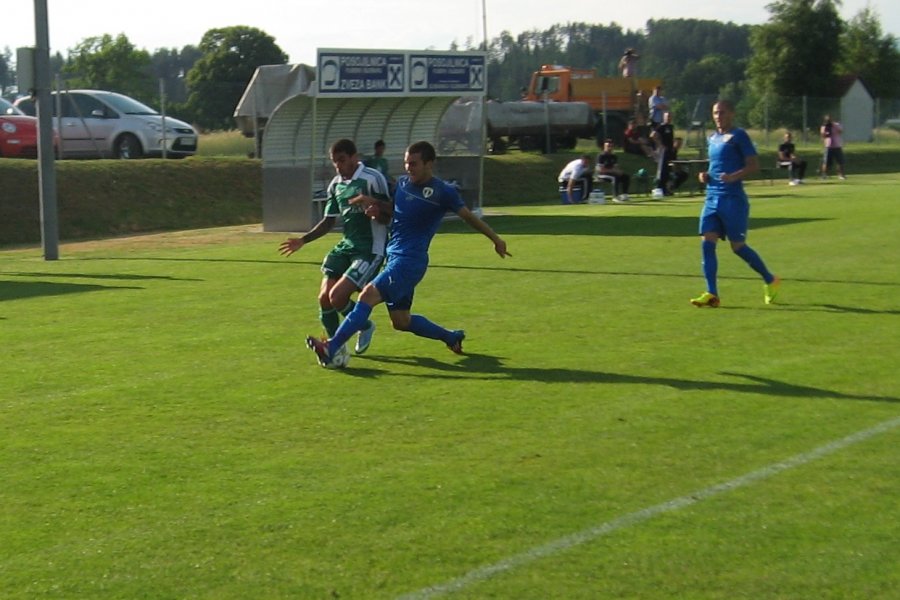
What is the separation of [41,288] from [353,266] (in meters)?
7.77

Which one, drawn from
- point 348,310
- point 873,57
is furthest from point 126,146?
point 873,57

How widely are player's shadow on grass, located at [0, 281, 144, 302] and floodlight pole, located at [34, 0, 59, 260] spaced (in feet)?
12.3

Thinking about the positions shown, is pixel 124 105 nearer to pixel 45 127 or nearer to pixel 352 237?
pixel 45 127

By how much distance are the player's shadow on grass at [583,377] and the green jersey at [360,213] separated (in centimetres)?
92

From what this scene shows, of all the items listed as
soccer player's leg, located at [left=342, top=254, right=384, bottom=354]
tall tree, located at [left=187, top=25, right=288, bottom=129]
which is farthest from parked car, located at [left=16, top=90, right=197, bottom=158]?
tall tree, located at [left=187, top=25, right=288, bottom=129]

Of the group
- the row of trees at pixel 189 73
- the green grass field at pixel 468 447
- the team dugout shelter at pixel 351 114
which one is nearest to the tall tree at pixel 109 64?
the row of trees at pixel 189 73

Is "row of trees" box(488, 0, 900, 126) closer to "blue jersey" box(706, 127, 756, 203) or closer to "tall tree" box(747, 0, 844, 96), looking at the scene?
"tall tree" box(747, 0, 844, 96)

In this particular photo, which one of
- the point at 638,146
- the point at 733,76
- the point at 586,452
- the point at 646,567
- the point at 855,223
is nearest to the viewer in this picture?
the point at 646,567

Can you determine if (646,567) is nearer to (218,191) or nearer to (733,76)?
(218,191)

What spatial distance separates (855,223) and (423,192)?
592 inches

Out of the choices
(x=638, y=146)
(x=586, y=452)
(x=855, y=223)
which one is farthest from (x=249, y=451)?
(x=638, y=146)

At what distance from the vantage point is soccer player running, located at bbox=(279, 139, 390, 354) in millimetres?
10367

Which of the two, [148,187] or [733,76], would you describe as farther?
[733,76]

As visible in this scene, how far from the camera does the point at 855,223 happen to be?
23.3 metres
